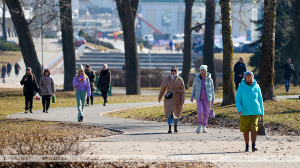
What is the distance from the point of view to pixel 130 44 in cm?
2522

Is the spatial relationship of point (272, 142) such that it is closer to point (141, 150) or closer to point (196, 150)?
point (196, 150)

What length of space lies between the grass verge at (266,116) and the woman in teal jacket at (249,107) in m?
2.81

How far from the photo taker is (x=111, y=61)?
5562 cm

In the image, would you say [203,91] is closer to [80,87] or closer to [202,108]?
[202,108]

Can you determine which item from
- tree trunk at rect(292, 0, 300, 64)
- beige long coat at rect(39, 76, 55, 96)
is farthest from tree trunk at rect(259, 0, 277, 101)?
beige long coat at rect(39, 76, 55, 96)

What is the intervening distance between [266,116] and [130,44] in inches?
532

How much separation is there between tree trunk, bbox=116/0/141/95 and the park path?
1286cm

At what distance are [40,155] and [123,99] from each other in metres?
15.6

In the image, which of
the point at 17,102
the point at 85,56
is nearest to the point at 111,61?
the point at 85,56

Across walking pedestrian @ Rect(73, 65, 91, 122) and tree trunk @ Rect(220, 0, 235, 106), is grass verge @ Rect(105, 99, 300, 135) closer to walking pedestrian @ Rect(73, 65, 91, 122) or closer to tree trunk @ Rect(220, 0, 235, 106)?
tree trunk @ Rect(220, 0, 235, 106)

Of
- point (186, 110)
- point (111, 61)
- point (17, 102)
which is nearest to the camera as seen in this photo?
point (186, 110)

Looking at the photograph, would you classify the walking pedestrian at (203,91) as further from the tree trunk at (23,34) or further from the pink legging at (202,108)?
the tree trunk at (23,34)

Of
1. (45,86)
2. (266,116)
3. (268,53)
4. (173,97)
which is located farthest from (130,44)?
(173,97)

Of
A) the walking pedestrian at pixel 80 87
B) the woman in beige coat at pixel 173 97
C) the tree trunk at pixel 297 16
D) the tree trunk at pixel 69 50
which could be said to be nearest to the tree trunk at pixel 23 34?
the tree trunk at pixel 69 50
